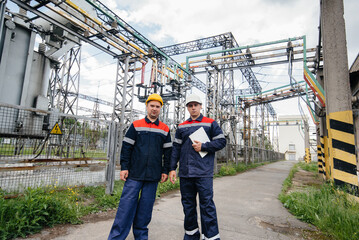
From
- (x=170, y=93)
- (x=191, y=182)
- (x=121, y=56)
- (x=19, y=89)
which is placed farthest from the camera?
(x=170, y=93)

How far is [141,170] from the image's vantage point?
2.44 metres

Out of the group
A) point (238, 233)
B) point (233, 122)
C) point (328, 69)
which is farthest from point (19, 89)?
point (233, 122)

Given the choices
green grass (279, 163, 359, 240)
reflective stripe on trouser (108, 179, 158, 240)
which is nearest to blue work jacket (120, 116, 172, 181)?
reflective stripe on trouser (108, 179, 158, 240)

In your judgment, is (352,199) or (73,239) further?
(352,199)

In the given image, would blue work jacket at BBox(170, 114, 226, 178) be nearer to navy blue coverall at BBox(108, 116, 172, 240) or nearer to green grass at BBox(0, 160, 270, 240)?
navy blue coverall at BBox(108, 116, 172, 240)

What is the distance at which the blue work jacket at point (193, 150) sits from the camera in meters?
2.52

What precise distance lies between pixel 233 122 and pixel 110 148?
13797mm

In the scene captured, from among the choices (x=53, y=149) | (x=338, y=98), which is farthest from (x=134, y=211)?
(x=338, y=98)

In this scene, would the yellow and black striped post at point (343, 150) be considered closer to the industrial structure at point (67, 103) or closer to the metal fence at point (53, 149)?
the industrial structure at point (67, 103)

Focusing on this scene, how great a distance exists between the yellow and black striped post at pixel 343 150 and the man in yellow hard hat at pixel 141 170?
354cm

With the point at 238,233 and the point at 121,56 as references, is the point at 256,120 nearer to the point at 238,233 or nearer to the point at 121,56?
the point at 121,56

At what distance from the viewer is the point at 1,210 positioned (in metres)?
2.50

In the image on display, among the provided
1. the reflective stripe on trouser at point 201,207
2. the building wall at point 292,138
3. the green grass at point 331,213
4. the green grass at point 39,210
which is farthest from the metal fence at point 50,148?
the building wall at point 292,138

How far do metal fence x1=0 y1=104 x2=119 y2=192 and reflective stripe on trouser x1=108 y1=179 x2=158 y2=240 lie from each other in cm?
191
